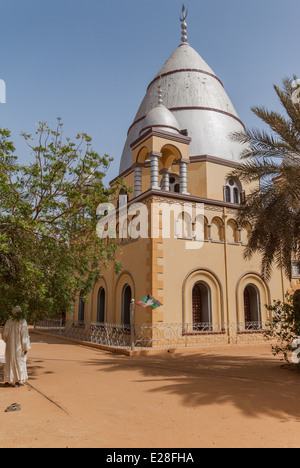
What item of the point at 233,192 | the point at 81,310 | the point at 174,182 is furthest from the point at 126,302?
the point at 233,192

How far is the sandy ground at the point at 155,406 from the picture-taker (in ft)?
14.5

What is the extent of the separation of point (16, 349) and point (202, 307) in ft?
32.3

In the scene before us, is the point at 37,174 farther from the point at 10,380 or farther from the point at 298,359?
the point at 298,359

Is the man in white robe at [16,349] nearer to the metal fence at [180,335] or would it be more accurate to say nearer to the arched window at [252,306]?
the metal fence at [180,335]

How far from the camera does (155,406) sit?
5973 mm

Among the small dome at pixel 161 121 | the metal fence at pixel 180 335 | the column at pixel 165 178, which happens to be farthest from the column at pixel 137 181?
the metal fence at pixel 180 335

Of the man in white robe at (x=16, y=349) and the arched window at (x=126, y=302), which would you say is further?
the arched window at (x=126, y=302)

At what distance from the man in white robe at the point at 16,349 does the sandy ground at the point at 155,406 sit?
0.30m

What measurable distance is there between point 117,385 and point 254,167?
704 cm

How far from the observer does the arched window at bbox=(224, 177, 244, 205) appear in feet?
62.6

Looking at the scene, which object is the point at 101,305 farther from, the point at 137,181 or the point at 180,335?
the point at 137,181

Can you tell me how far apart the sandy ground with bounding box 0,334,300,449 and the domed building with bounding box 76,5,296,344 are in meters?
4.77
